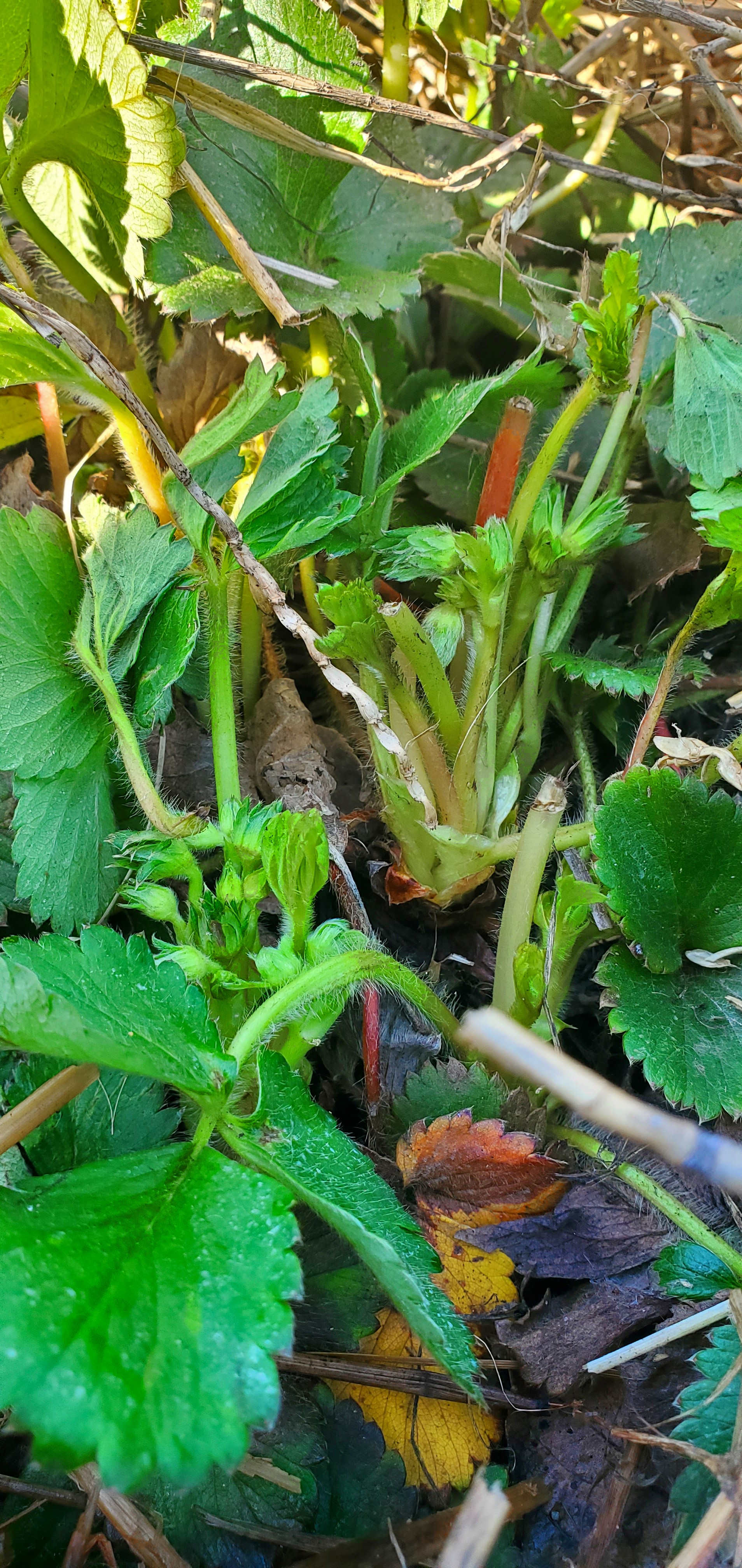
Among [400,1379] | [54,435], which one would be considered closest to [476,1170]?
[400,1379]

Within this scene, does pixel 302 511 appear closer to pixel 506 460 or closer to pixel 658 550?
pixel 506 460

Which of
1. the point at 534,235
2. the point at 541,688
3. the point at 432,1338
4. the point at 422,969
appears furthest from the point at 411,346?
the point at 432,1338

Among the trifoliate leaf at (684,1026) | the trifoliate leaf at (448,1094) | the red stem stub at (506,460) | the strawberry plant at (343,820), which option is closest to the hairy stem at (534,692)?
the strawberry plant at (343,820)

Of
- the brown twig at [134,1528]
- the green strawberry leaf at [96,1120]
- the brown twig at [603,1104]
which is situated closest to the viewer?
the brown twig at [603,1104]

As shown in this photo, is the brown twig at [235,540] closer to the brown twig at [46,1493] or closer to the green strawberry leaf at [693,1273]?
the green strawberry leaf at [693,1273]

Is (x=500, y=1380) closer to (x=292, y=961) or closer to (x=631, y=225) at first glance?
(x=292, y=961)

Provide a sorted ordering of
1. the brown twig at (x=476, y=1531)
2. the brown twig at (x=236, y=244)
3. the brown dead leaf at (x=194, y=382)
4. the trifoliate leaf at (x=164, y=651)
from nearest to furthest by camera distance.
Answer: the brown twig at (x=476, y=1531)
the trifoliate leaf at (x=164, y=651)
the brown twig at (x=236, y=244)
the brown dead leaf at (x=194, y=382)
